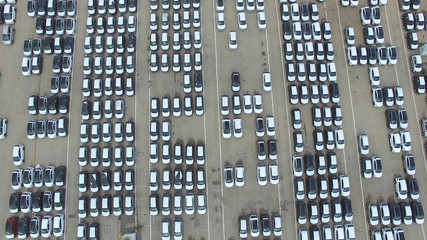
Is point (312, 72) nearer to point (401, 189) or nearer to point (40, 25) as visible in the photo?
point (401, 189)

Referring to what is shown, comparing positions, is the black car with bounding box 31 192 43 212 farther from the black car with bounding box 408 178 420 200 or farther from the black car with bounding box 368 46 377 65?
the black car with bounding box 368 46 377 65

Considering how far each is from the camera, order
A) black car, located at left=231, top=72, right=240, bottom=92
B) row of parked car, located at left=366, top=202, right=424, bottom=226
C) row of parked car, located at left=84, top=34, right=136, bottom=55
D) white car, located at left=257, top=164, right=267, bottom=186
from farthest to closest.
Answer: row of parked car, located at left=84, top=34, right=136, bottom=55
black car, located at left=231, top=72, right=240, bottom=92
white car, located at left=257, top=164, right=267, bottom=186
row of parked car, located at left=366, top=202, right=424, bottom=226

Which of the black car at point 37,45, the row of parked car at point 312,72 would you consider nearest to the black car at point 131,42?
Answer: the black car at point 37,45

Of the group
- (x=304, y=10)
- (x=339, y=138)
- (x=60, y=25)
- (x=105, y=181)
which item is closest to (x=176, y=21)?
(x=60, y=25)

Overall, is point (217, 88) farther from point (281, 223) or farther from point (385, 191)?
point (385, 191)

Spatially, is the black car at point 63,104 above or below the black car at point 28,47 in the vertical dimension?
below

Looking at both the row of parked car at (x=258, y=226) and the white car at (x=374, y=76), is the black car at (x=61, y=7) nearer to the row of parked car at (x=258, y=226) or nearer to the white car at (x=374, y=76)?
the row of parked car at (x=258, y=226)

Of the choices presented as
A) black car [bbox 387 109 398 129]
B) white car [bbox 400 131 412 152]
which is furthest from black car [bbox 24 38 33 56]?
white car [bbox 400 131 412 152]
